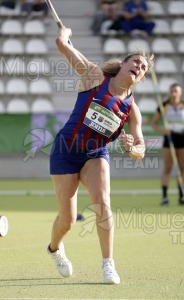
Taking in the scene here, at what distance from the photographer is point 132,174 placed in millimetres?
23922

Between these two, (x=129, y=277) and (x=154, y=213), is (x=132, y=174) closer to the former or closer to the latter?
(x=154, y=213)

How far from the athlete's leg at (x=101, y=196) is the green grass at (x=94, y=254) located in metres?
0.41

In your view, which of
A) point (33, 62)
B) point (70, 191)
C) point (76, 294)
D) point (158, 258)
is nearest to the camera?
point (76, 294)

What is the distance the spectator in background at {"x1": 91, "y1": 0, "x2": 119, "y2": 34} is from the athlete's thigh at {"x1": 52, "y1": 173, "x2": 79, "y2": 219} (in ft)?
67.4

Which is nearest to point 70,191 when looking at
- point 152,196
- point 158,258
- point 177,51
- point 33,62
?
point 158,258

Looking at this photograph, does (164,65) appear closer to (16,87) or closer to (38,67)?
(38,67)

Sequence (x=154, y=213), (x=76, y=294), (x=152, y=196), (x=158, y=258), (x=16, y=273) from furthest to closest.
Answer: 1. (x=152, y=196)
2. (x=154, y=213)
3. (x=158, y=258)
4. (x=16, y=273)
5. (x=76, y=294)

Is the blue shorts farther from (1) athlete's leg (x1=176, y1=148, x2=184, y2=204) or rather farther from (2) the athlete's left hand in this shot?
(1) athlete's leg (x1=176, y1=148, x2=184, y2=204)

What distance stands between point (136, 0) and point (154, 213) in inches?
592

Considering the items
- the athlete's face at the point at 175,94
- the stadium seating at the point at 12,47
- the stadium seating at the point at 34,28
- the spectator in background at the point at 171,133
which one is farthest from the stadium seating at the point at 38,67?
the athlete's face at the point at 175,94

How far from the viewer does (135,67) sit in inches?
288

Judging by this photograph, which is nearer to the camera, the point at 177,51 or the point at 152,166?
the point at 152,166

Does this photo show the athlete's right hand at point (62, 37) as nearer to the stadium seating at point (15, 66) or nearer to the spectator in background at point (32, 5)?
the stadium seating at point (15, 66)

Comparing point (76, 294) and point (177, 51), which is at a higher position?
point (177, 51)
